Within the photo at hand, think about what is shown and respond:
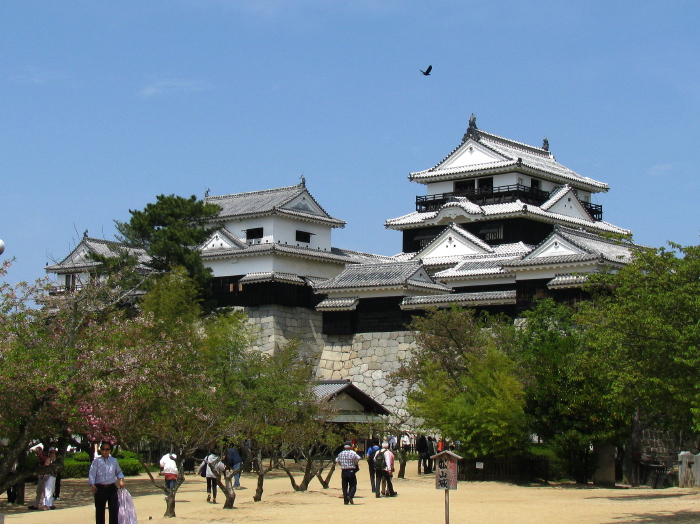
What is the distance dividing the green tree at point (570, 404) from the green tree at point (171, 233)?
1713 centimetres

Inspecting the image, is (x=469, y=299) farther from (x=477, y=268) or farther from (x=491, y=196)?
(x=491, y=196)

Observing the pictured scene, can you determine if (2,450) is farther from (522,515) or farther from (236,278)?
(236,278)

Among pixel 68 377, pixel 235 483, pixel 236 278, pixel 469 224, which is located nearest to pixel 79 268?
pixel 236 278

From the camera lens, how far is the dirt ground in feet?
62.3

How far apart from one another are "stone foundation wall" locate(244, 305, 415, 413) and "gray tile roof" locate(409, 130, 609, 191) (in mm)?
11457

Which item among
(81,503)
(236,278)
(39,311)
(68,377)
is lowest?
(81,503)

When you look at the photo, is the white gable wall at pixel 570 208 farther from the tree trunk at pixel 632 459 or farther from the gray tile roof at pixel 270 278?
the tree trunk at pixel 632 459

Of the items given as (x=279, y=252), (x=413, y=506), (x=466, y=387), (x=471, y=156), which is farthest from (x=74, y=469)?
(x=471, y=156)

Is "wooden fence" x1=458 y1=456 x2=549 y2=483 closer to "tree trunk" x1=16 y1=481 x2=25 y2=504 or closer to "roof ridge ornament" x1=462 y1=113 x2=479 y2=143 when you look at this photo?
"tree trunk" x1=16 y1=481 x2=25 y2=504

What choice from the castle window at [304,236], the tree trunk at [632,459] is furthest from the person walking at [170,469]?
the castle window at [304,236]

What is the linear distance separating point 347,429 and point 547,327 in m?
7.41

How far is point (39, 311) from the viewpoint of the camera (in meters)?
22.6

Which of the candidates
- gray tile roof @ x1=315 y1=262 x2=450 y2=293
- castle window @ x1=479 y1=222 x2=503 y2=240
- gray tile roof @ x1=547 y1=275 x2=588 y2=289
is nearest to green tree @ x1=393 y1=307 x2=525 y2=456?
gray tile roof @ x1=547 y1=275 x2=588 y2=289

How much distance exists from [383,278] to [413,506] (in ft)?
65.7
